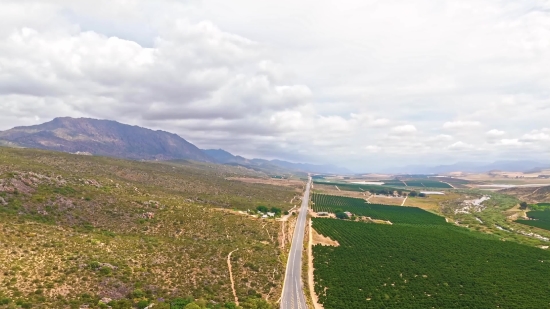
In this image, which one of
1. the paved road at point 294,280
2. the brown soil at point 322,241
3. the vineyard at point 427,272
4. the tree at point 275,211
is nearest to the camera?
the paved road at point 294,280

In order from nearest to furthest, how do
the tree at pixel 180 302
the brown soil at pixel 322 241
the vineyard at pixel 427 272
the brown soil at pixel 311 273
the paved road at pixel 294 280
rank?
1. the tree at pixel 180 302
2. the paved road at pixel 294 280
3. the brown soil at pixel 311 273
4. the vineyard at pixel 427 272
5. the brown soil at pixel 322 241

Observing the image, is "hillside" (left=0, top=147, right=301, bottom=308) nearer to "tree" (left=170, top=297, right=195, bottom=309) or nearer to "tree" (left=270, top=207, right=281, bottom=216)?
"tree" (left=170, top=297, right=195, bottom=309)

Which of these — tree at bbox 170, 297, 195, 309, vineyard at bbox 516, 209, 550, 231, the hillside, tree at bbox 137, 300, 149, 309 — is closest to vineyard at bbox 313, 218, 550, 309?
the hillside

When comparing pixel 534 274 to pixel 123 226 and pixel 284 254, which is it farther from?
pixel 123 226

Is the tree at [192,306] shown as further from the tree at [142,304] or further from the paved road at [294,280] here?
the paved road at [294,280]

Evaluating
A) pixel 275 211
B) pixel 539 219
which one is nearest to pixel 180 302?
pixel 275 211

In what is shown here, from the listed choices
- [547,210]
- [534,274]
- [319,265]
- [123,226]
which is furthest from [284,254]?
[547,210]

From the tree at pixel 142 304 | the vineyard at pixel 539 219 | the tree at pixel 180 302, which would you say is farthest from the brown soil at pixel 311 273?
the vineyard at pixel 539 219
